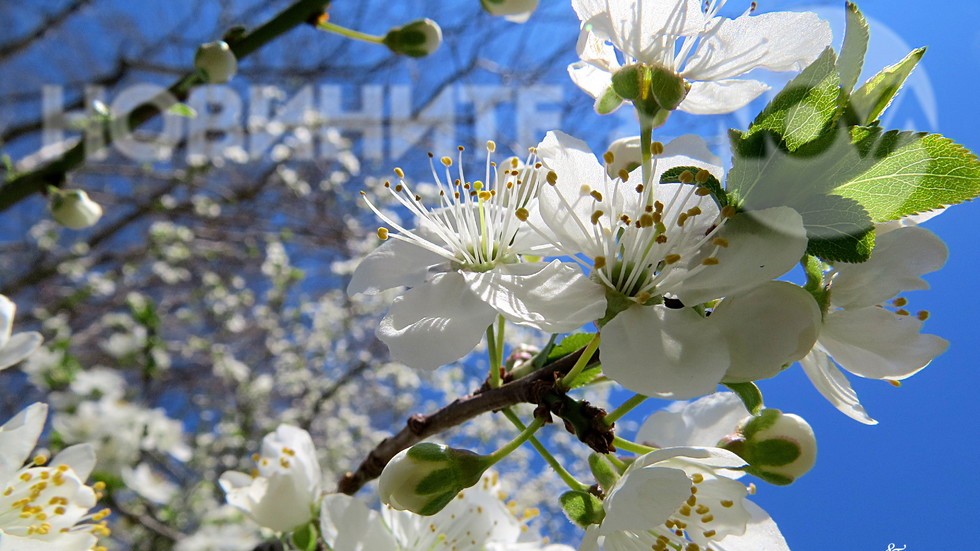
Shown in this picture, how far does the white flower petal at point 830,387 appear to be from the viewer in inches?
21.1

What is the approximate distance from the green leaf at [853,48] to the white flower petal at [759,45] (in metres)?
0.04

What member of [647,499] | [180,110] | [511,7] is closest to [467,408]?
[647,499]

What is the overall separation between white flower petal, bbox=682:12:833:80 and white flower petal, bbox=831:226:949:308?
17 cm

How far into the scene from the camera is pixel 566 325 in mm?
477

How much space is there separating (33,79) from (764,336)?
5100mm

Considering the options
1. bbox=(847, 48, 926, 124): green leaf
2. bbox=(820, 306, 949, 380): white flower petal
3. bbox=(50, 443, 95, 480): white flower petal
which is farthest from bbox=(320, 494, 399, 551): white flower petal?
bbox=(847, 48, 926, 124): green leaf

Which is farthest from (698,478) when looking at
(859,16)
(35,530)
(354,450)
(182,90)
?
(354,450)

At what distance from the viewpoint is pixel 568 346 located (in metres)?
0.62

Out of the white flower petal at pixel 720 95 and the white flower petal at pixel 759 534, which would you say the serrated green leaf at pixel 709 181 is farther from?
→ the white flower petal at pixel 759 534

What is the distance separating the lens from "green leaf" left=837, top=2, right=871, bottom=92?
47 centimetres

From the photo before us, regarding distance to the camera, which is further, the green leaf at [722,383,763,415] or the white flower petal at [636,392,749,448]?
the white flower petal at [636,392,749,448]

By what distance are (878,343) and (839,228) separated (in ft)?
0.41

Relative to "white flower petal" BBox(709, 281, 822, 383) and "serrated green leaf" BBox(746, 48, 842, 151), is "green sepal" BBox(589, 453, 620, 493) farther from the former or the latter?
"serrated green leaf" BBox(746, 48, 842, 151)

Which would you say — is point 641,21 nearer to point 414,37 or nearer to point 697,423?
point 697,423
